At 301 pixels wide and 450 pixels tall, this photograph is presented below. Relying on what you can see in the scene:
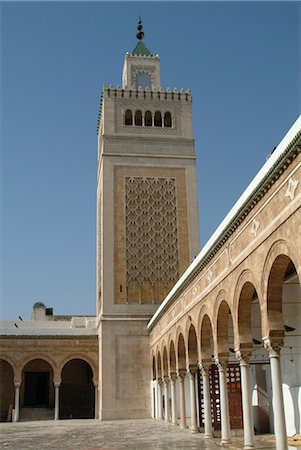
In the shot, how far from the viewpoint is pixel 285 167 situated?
26.1ft

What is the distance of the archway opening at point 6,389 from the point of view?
2606 cm

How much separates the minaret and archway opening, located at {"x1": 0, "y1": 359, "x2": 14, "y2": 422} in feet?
17.2

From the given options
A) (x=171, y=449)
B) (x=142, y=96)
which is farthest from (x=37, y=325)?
(x=171, y=449)

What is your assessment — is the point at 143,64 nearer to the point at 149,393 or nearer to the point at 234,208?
the point at 149,393

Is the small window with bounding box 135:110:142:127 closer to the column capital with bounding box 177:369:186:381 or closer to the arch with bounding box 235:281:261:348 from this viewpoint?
the column capital with bounding box 177:369:186:381

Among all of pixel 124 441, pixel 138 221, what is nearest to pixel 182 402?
pixel 124 441

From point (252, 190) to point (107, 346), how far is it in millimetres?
16176

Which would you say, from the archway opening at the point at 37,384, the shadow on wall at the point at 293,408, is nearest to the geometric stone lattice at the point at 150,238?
the archway opening at the point at 37,384

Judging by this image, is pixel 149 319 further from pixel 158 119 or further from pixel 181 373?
pixel 158 119

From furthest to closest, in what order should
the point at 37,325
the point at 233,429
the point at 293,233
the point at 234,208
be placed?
the point at 37,325 → the point at 233,429 → the point at 234,208 → the point at 293,233

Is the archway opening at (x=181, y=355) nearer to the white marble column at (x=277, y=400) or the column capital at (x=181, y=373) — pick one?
the column capital at (x=181, y=373)

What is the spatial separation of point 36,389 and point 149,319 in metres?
8.05

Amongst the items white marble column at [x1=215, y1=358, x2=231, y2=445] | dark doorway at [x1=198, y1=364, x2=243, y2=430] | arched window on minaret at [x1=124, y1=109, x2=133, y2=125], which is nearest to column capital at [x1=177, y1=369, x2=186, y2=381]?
dark doorway at [x1=198, y1=364, x2=243, y2=430]

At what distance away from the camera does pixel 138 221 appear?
25.8m
